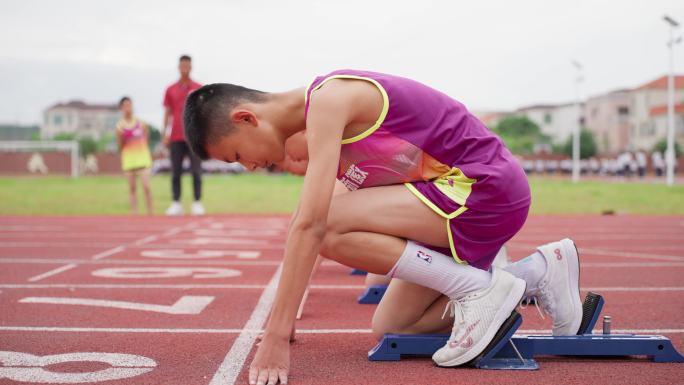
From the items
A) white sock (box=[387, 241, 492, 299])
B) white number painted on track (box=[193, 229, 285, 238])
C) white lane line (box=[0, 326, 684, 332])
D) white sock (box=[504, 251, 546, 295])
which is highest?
white sock (box=[387, 241, 492, 299])

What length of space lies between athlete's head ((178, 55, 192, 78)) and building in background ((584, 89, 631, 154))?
70.3 m

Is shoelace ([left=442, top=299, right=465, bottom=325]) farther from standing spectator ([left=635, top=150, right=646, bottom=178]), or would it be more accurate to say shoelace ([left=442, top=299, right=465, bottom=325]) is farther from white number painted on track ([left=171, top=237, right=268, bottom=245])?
standing spectator ([left=635, top=150, right=646, bottom=178])

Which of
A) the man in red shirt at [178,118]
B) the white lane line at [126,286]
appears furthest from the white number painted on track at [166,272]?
the man in red shirt at [178,118]

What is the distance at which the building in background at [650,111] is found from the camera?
2635 inches

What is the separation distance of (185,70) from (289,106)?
885 cm

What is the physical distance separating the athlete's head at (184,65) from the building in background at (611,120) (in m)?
70.3

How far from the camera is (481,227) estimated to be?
3.05m

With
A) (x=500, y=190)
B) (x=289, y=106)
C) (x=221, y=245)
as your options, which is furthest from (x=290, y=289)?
(x=221, y=245)

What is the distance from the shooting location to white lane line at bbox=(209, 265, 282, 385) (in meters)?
2.85

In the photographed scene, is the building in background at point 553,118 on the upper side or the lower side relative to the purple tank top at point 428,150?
lower

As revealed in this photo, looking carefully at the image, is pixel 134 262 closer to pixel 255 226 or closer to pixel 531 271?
pixel 255 226

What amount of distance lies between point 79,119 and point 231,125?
113755 millimetres

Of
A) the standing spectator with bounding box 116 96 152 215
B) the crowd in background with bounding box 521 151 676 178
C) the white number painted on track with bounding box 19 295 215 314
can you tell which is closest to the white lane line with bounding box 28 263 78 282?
the white number painted on track with bounding box 19 295 215 314

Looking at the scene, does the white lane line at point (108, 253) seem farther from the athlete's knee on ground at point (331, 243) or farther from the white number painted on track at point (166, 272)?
the athlete's knee on ground at point (331, 243)
